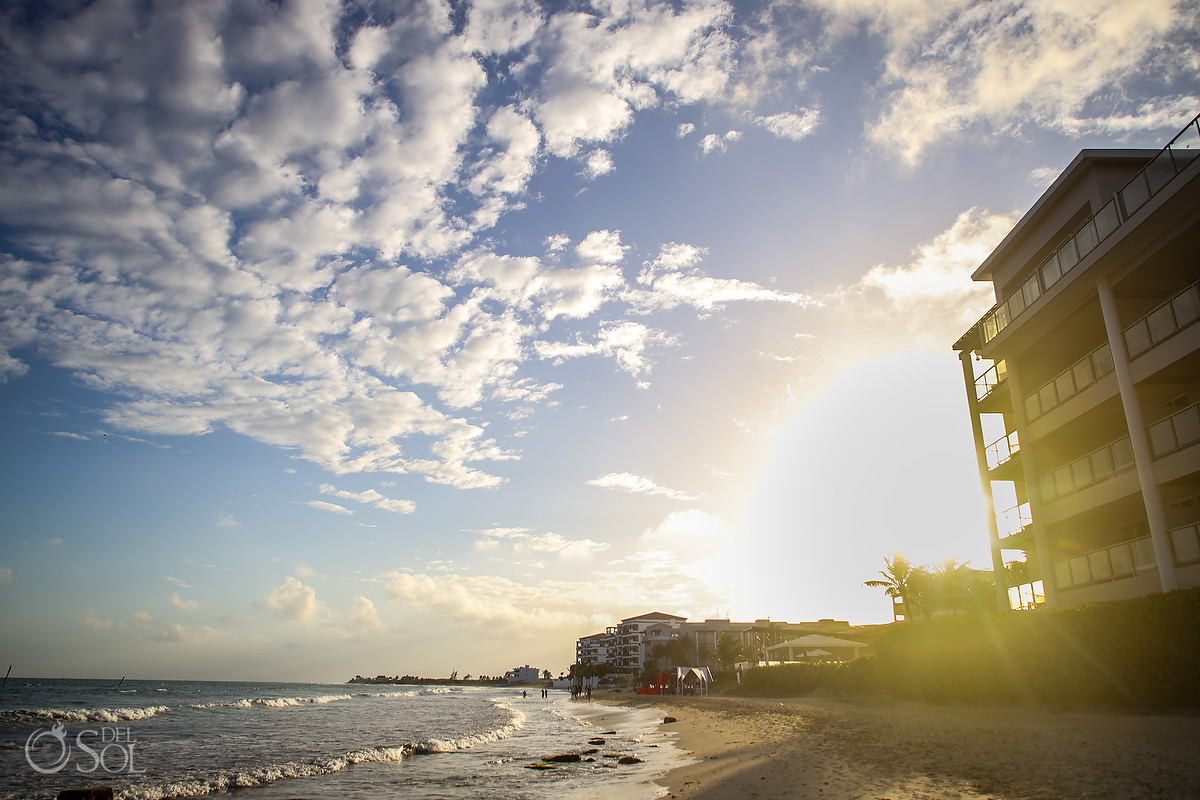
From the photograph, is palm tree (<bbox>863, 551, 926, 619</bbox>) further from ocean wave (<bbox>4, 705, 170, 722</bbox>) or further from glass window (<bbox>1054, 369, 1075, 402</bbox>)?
ocean wave (<bbox>4, 705, 170, 722</bbox>)

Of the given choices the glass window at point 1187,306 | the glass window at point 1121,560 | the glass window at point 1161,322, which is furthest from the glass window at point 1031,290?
the glass window at point 1121,560

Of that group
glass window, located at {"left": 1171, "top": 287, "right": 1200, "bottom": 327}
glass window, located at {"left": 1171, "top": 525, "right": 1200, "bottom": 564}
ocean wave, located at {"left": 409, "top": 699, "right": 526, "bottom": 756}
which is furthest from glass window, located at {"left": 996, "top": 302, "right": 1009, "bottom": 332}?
ocean wave, located at {"left": 409, "top": 699, "right": 526, "bottom": 756}

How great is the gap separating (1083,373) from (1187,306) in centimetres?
381

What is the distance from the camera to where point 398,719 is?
39688mm

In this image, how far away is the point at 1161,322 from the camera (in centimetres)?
1502

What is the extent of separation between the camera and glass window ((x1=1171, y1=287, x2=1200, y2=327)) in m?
14.1

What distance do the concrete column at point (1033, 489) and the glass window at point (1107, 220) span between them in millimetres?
5680

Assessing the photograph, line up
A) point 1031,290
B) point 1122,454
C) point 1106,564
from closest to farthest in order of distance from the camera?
point 1122,454
point 1106,564
point 1031,290

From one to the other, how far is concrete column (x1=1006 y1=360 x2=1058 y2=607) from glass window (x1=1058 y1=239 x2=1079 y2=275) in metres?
4.13

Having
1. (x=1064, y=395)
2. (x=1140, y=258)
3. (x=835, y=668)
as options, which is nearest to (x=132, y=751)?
(x=835, y=668)

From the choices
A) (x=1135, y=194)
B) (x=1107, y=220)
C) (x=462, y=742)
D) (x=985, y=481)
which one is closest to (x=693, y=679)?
(x=462, y=742)

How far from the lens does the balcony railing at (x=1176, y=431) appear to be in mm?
14109

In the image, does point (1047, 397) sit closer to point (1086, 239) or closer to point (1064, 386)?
point (1064, 386)

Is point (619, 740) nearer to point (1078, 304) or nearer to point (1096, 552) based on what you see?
point (1096, 552)
